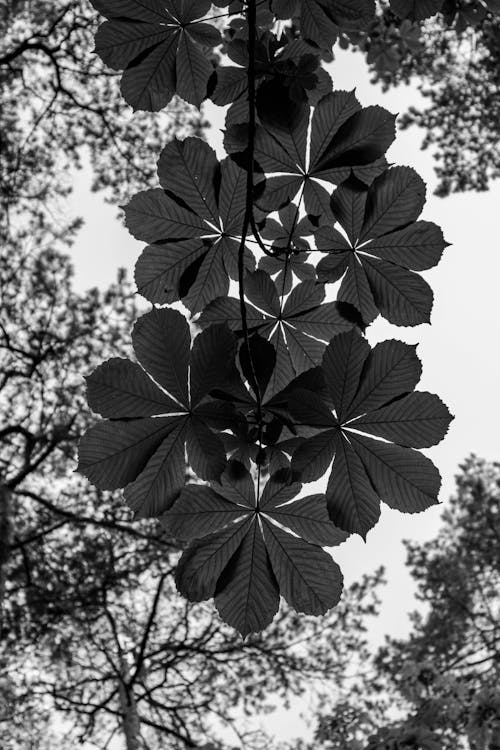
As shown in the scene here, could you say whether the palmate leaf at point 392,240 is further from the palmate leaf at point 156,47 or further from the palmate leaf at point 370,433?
the palmate leaf at point 156,47

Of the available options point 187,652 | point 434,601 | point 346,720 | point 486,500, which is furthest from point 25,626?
point 486,500

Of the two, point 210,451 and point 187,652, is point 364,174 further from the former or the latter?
point 187,652

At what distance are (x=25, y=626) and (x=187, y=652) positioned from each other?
6.47 ft

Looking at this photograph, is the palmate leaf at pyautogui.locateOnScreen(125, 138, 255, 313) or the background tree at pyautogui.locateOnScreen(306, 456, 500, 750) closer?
the palmate leaf at pyautogui.locateOnScreen(125, 138, 255, 313)

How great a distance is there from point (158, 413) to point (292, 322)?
0.41 metres

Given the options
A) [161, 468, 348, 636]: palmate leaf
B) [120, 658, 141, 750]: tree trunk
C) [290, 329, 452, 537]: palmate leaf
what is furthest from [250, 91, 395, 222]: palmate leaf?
[120, 658, 141, 750]: tree trunk

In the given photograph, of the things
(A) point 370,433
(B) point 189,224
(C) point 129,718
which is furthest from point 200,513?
(C) point 129,718

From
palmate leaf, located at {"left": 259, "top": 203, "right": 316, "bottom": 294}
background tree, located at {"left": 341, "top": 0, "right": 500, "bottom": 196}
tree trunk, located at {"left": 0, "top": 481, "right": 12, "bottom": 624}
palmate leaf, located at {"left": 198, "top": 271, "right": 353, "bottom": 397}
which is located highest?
background tree, located at {"left": 341, "top": 0, "right": 500, "bottom": 196}

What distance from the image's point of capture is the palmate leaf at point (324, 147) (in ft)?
3.61

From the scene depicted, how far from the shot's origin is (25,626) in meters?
6.87

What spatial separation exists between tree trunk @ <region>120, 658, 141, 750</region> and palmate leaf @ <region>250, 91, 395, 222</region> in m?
6.62

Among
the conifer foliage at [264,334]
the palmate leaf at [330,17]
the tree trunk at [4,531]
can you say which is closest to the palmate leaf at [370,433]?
the conifer foliage at [264,334]

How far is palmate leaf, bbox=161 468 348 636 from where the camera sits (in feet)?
3.18

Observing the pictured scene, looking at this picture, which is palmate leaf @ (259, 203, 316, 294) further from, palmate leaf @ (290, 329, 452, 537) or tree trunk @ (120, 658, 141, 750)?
tree trunk @ (120, 658, 141, 750)
